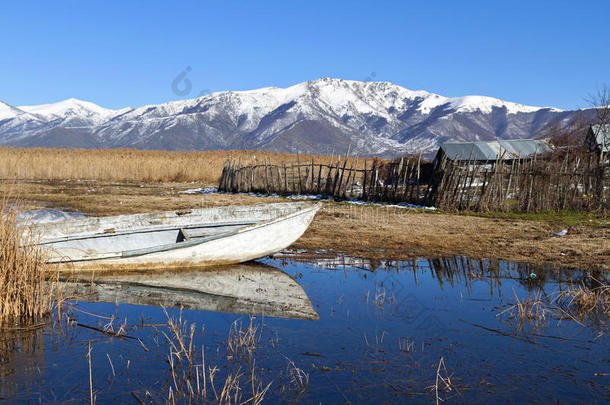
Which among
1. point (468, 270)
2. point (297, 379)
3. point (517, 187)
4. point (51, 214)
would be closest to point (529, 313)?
point (468, 270)

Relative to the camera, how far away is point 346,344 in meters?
5.41

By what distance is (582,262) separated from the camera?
9.13 metres

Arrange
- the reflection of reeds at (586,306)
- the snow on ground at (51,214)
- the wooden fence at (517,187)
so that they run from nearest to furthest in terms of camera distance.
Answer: the reflection of reeds at (586,306) → the snow on ground at (51,214) → the wooden fence at (517,187)

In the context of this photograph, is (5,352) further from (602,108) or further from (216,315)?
(602,108)

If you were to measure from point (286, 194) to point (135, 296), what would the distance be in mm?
14824

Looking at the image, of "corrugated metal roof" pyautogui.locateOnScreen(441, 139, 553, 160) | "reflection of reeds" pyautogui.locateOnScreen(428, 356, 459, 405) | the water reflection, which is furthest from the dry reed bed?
"reflection of reeds" pyautogui.locateOnScreen(428, 356, 459, 405)

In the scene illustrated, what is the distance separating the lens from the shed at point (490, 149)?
28.1m

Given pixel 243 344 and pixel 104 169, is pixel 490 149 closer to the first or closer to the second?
pixel 104 169

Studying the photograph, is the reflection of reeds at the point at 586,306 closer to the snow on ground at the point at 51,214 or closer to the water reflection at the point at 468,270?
the water reflection at the point at 468,270

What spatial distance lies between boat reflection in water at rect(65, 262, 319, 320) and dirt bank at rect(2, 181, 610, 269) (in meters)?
2.58

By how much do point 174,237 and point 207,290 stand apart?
6.05 ft

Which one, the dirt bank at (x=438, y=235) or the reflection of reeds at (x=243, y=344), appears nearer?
the reflection of reeds at (x=243, y=344)

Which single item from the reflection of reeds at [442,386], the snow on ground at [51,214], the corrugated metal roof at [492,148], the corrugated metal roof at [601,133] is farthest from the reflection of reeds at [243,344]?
the corrugated metal roof at [601,133]

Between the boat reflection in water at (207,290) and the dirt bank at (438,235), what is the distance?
102 inches
